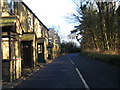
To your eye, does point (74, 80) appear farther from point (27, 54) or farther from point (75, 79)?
point (27, 54)

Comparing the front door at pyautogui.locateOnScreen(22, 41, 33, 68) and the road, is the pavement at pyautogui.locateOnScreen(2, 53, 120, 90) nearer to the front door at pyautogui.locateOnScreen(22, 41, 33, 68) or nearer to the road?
the road

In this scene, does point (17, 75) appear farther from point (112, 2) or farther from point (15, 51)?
point (112, 2)

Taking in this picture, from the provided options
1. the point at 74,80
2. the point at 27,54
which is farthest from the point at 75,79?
the point at 27,54

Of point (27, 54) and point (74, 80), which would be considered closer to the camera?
point (74, 80)

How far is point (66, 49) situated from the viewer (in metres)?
95.4

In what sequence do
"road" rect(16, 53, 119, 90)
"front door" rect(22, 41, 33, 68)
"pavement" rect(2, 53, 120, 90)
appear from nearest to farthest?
"pavement" rect(2, 53, 120, 90) → "road" rect(16, 53, 119, 90) → "front door" rect(22, 41, 33, 68)

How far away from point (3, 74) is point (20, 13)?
12131mm

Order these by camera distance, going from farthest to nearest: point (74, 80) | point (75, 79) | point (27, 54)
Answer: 1. point (27, 54)
2. point (75, 79)
3. point (74, 80)

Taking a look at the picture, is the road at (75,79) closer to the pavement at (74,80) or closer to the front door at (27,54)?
the pavement at (74,80)

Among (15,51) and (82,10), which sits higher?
(82,10)

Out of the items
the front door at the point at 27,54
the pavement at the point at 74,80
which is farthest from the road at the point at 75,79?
the front door at the point at 27,54

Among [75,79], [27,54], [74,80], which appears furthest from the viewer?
[27,54]

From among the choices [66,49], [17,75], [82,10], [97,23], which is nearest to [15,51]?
[17,75]

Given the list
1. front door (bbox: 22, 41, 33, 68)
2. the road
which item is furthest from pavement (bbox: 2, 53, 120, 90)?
front door (bbox: 22, 41, 33, 68)
